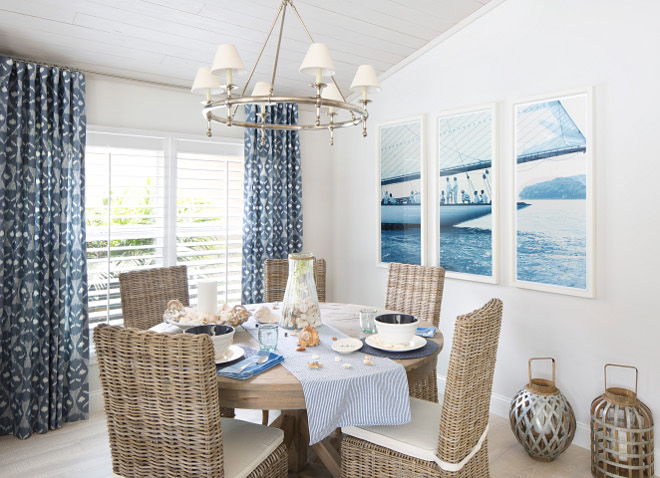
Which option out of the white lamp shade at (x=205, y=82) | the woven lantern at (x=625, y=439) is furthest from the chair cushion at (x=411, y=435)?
the white lamp shade at (x=205, y=82)

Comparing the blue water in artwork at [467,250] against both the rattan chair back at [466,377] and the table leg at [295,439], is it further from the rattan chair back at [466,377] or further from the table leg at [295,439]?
the table leg at [295,439]

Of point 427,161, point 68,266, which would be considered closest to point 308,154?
point 427,161

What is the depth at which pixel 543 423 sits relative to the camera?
8.79 feet

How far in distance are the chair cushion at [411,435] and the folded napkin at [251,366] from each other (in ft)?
1.50

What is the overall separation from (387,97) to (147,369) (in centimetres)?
314

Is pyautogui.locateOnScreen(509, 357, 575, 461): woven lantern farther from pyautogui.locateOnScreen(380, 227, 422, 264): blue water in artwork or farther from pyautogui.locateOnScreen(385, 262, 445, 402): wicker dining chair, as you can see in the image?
pyautogui.locateOnScreen(380, 227, 422, 264): blue water in artwork

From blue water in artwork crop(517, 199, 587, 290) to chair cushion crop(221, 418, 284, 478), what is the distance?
1945 millimetres

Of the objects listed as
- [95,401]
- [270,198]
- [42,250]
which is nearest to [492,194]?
[270,198]

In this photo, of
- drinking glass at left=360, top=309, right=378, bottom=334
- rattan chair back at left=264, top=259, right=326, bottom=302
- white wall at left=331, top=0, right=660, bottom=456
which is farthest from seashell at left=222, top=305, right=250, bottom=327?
white wall at left=331, top=0, right=660, bottom=456

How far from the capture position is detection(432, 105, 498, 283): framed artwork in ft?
10.7

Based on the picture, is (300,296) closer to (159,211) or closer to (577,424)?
(159,211)

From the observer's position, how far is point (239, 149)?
4.07 m

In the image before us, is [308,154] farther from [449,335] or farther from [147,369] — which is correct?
[147,369]

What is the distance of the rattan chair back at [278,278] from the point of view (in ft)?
11.1
